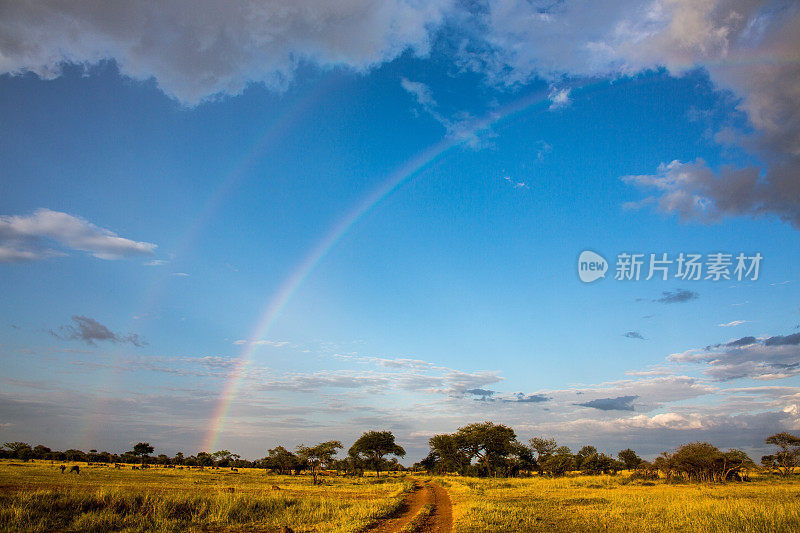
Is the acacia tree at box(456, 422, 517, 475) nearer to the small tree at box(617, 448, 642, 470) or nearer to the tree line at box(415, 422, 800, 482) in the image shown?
the tree line at box(415, 422, 800, 482)

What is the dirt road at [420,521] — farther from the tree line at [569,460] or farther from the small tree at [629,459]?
the small tree at [629,459]

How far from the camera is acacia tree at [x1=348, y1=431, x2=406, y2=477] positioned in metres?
92.3

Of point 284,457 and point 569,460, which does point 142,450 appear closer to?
point 284,457

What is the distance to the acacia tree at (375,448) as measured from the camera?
9231 centimetres

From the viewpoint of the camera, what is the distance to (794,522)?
1609 cm

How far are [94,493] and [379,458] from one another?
262 feet

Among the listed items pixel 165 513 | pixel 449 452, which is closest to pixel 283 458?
pixel 449 452

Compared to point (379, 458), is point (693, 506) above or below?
above

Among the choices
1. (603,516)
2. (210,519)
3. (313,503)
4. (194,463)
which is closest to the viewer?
(210,519)

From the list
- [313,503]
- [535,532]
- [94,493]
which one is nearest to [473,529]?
[535,532]

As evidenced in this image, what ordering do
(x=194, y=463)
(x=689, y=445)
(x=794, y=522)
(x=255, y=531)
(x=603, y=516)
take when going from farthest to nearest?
(x=194, y=463) → (x=689, y=445) → (x=603, y=516) → (x=255, y=531) → (x=794, y=522)

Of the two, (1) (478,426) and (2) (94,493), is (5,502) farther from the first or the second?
(1) (478,426)

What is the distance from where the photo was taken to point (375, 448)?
92.7m

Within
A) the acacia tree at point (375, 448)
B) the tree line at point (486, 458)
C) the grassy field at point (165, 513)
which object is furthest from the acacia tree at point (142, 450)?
the grassy field at point (165, 513)
